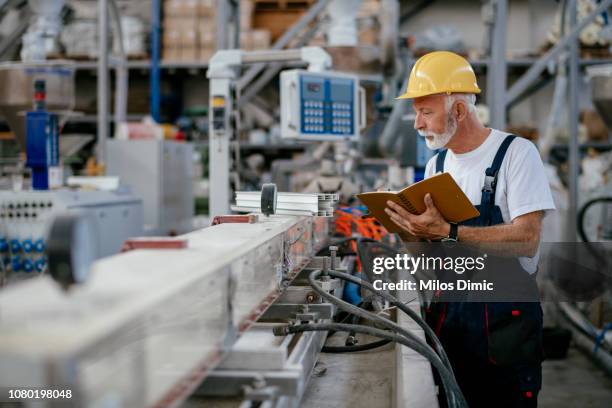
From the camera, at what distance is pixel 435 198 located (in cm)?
189

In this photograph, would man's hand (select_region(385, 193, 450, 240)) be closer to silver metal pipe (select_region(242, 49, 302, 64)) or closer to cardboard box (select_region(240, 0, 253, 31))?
silver metal pipe (select_region(242, 49, 302, 64))

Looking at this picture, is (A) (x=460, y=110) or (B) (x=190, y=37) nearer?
(A) (x=460, y=110)

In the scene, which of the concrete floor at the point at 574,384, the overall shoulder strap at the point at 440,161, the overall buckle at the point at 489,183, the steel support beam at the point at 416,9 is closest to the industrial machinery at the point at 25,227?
the overall shoulder strap at the point at 440,161

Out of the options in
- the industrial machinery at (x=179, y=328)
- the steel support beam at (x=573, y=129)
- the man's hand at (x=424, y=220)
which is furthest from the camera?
the steel support beam at (x=573, y=129)

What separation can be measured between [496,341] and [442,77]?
2.53ft

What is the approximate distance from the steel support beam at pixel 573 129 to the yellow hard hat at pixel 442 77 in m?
4.32

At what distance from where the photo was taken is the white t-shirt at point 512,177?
193 centimetres

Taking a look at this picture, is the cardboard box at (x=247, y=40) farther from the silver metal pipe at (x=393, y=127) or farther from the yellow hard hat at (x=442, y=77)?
the yellow hard hat at (x=442, y=77)

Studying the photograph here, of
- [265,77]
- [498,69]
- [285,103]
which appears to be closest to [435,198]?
[285,103]

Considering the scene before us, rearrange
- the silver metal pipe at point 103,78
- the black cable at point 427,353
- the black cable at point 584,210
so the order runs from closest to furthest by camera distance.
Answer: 1. the black cable at point 427,353
2. the silver metal pipe at point 103,78
3. the black cable at point 584,210

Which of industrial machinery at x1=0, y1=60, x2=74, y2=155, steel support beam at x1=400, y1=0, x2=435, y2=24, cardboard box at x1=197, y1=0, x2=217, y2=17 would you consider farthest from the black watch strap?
steel support beam at x1=400, y1=0, x2=435, y2=24

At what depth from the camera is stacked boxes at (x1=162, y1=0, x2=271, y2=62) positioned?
285 inches

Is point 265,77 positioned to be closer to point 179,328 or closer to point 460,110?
point 460,110

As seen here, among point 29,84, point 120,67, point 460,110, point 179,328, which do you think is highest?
point 120,67
